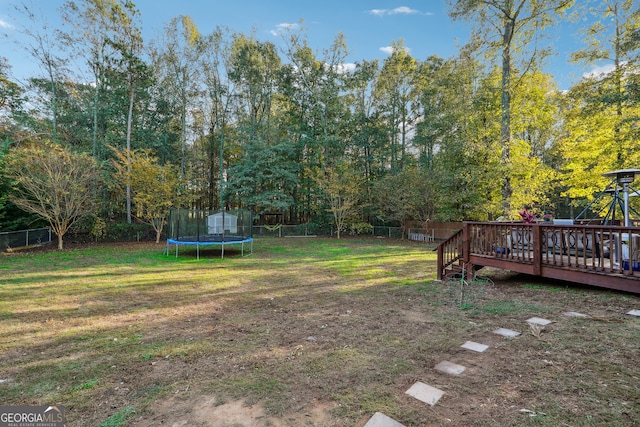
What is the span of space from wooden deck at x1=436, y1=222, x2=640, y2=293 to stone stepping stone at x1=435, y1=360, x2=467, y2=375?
11.4 ft

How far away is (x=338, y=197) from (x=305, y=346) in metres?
15.2

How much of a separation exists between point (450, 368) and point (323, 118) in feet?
64.9

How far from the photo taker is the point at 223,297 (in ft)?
17.7

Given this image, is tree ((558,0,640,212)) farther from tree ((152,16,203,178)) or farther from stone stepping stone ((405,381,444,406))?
tree ((152,16,203,178))

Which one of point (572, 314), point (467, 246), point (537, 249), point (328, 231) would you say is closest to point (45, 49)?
point (328, 231)

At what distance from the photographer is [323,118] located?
2055cm

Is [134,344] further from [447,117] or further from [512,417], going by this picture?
[447,117]

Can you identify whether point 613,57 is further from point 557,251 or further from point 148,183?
point 148,183

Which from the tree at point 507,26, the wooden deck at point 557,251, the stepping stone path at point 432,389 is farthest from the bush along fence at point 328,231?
the stepping stone path at point 432,389

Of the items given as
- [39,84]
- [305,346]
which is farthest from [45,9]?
[305,346]

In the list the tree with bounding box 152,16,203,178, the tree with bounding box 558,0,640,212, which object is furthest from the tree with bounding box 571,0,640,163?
the tree with bounding box 152,16,203,178

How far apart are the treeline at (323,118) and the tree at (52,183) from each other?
9.9 inches

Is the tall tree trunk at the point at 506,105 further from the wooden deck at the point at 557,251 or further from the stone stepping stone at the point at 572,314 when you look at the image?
the stone stepping stone at the point at 572,314

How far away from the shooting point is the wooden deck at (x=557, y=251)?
13.9 feet
